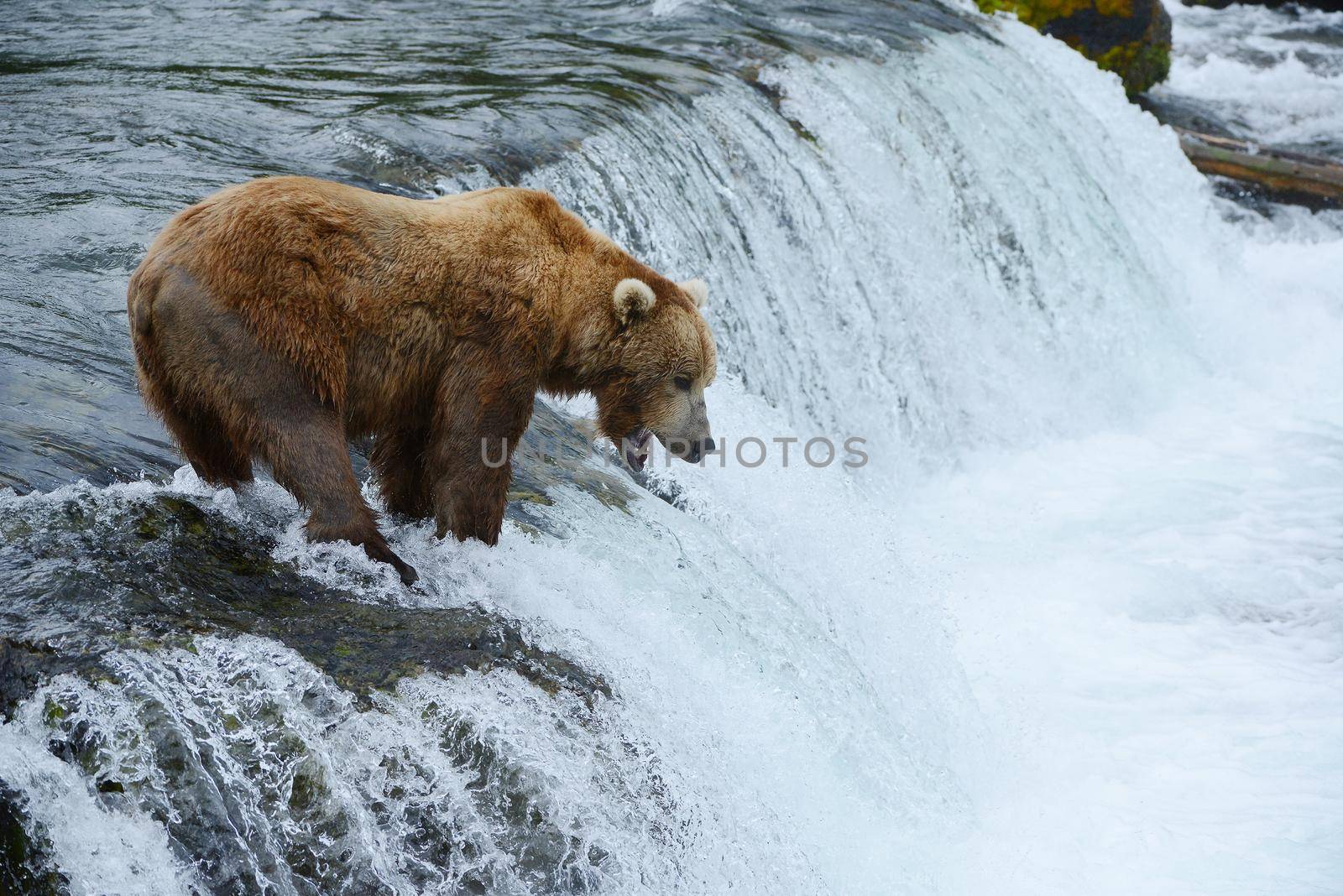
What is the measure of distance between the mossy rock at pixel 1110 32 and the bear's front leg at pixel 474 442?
13538 millimetres

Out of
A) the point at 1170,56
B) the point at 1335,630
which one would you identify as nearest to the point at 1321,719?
the point at 1335,630

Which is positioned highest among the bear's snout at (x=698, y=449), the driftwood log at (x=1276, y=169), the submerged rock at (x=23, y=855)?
the bear's snout at (x=698, y=449)

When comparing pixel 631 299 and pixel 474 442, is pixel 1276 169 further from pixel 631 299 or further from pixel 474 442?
pixel 474 442

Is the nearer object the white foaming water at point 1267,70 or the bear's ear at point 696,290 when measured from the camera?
the bear's ear at point 696,290

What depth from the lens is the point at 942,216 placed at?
9883 mm

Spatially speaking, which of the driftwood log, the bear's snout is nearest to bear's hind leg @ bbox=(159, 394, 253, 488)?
the bear's snout

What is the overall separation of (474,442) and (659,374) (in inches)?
35.7

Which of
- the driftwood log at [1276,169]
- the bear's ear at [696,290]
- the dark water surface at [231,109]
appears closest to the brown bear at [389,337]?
the bear's ear at [696,290]

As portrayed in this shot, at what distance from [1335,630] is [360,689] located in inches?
231

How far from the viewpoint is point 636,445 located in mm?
4980

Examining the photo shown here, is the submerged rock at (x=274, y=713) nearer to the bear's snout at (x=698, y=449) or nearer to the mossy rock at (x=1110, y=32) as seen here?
the bear's snout at (x=698, y=449)

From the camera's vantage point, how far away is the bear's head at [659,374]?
4621 millimetres

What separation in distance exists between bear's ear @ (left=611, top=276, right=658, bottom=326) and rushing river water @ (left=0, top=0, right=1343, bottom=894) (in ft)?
2.88

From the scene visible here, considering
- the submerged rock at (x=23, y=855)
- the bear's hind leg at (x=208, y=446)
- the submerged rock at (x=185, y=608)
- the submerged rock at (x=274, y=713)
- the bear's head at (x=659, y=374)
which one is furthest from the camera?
the bear's head at (x=659, y=374)
